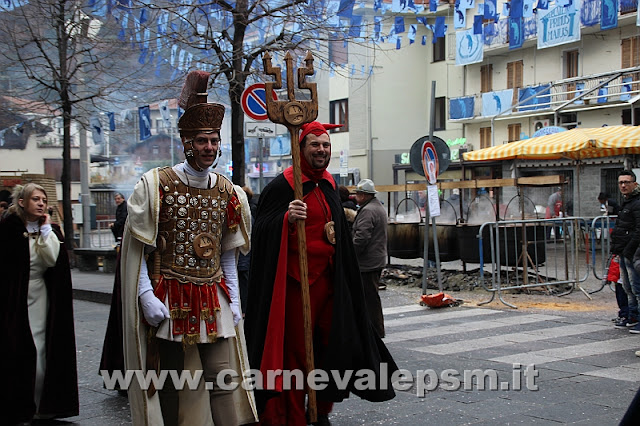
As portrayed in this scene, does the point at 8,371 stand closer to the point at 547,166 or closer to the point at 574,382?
the point at 574,382

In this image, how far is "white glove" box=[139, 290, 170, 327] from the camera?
4320 millimetres

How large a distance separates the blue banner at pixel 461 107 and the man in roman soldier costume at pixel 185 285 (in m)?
37.8

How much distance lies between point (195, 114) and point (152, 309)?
3.58 feet

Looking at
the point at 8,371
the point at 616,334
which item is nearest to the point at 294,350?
the point at 8,371

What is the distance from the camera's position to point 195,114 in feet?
15.1

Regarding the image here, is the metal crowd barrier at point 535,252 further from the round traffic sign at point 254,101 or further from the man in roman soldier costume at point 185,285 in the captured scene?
the man in roman soldier costume at point 185,285

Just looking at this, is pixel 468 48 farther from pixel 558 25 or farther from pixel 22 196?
pixel 22 196

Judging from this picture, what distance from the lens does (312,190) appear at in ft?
18.3

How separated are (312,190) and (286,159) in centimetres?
4342

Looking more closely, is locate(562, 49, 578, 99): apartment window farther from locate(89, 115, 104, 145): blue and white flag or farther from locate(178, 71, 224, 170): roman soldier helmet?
locate(178, 71, 224, 170): roman soldier helmet

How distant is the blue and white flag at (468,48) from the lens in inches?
1556

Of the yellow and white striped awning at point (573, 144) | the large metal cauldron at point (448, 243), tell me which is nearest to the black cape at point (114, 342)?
the large metal cauldron at point (448, 243)

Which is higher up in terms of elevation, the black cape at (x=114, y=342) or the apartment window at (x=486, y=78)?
the apartment window at (x=486, y=78)

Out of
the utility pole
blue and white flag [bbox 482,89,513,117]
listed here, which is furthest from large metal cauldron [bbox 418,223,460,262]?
blue and white flag [bbox 482,89,513,117]
